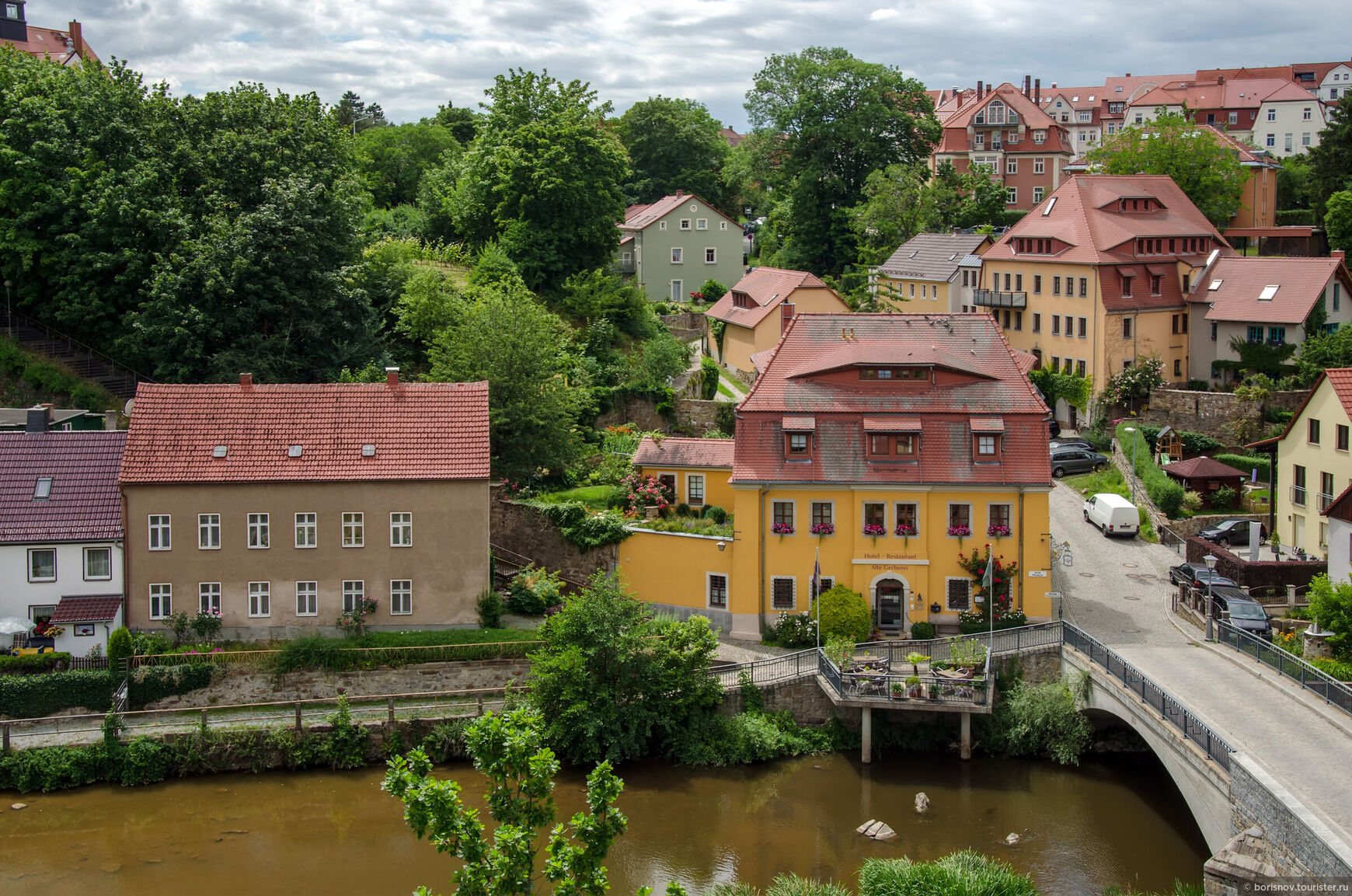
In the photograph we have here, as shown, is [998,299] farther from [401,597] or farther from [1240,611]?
[401,597]

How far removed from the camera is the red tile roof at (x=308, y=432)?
123 ft

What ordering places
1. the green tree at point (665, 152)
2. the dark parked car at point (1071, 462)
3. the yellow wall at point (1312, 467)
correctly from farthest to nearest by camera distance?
the green tree at point (665, 152) → the dark parked car at point (1071, 462) → the yellow wall at point (1312, 467)

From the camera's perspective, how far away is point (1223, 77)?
11950cm

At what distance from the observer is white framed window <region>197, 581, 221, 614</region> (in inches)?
1471

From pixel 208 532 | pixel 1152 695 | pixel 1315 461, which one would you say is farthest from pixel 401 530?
pixel 1315 461

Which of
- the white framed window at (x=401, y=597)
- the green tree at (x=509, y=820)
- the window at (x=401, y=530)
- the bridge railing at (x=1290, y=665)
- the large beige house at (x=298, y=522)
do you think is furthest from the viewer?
the white framed window at (x=401, y=597)

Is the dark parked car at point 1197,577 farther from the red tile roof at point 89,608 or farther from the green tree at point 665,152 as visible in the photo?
the green tree at point 665,152

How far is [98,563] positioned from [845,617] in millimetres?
19679

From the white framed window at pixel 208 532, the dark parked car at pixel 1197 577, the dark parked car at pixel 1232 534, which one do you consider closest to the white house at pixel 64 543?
the white framed window at pixel 208 532

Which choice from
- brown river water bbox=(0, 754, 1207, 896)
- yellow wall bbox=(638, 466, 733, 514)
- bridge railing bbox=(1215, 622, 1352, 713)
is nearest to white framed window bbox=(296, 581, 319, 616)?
brown river water bbox=(0, 754, 1207, 896)

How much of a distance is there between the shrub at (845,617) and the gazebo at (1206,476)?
1584cm

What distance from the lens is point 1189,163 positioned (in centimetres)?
7169

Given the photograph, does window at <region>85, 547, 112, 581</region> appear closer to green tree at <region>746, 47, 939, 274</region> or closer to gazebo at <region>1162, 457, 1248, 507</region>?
gazebo at <region>1162, 457, 1248, 507</region>

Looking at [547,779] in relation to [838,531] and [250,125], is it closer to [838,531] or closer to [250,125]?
[838,531]
